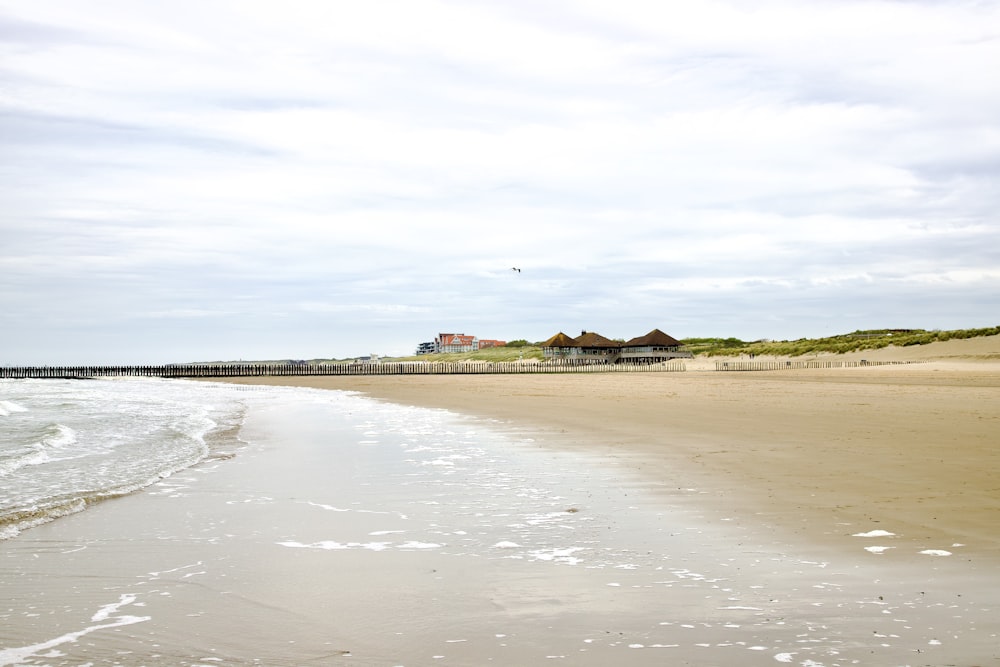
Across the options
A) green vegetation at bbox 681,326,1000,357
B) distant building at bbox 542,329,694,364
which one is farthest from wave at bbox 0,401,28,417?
distant building at bbox 542,329,694,364

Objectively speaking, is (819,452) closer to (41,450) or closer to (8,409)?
(41,450)

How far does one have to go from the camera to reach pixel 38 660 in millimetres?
4008

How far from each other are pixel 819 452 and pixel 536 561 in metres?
7.17

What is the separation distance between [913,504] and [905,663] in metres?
4.42

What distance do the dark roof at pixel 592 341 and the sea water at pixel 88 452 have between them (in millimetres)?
75702

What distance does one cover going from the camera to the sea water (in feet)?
29.4

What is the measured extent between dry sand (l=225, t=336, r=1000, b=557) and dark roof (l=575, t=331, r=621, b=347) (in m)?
73.3

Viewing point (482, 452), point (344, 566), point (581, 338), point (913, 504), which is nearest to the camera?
point (344, 566)

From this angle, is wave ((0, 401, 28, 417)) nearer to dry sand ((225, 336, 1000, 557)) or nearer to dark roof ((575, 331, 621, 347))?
dry sand ((225, 336, 1000, 557))

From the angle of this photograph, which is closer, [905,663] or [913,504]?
[905,663]

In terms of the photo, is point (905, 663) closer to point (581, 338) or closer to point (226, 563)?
point (226, 563)

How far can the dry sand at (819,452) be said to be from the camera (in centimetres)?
716

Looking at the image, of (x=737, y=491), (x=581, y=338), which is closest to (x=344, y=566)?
(x=737, y=491)

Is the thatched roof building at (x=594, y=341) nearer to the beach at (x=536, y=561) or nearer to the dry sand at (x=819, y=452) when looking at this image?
the dry sand at (x=819, y=452)
